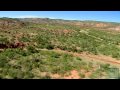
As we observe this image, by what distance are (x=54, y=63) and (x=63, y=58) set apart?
7.84ft

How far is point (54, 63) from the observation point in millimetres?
18484
